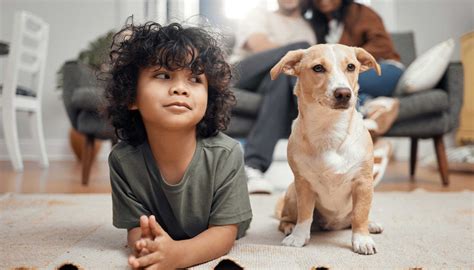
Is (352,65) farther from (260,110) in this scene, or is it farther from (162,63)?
(260,110)

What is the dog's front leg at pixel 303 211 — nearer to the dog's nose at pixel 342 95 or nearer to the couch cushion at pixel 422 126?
the dog's nose at pixel 342 95

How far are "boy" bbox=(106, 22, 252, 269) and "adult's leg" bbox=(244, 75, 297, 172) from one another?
40.1 inches

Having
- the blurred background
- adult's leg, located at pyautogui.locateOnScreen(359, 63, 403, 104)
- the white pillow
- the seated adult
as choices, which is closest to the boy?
the seated adult

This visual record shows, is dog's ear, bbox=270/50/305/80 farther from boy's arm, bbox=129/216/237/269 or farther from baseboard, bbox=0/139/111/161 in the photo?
baseboard, bbox=0/139/111/161

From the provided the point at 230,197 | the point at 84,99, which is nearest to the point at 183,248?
the point at 230,197

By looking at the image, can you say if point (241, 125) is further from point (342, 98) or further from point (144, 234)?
point (144, 234)

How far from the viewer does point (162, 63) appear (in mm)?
926

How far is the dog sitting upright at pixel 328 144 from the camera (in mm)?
989

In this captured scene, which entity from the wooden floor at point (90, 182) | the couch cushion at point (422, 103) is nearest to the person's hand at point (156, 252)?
the wooden floor at point (90, 182)

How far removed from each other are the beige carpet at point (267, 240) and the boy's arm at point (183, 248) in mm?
24

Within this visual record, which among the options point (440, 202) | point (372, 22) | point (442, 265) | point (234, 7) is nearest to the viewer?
point (442, 265)

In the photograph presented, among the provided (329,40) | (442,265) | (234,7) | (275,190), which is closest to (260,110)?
(275,190)

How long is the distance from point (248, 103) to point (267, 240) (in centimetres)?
113

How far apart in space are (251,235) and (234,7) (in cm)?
335
